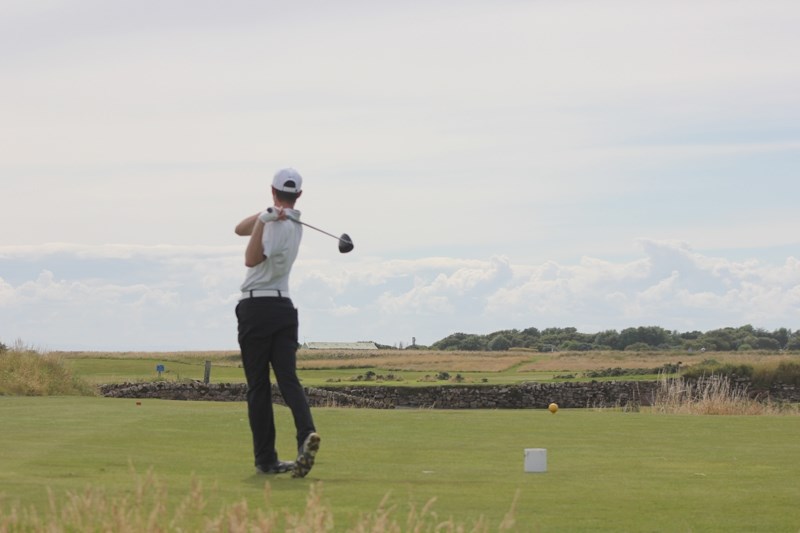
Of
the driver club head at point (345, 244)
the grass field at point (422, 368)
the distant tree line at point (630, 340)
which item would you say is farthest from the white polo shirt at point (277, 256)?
the distant tree line at point (630, 340)

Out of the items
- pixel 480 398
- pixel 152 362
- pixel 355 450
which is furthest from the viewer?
pixel 152 362

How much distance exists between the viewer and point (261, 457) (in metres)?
11.4

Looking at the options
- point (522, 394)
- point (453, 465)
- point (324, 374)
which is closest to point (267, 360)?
point (453, 465)

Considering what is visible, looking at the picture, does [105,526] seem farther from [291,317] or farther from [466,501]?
[291,317]

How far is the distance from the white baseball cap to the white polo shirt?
0.65ft

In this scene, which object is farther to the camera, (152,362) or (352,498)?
(152,362)

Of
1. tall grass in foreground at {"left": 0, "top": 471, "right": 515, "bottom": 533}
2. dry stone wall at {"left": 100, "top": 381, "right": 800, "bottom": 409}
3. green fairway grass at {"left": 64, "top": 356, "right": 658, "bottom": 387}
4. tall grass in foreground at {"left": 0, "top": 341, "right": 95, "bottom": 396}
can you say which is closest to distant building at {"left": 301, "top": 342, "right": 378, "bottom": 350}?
green fairway grass at {"left": 64, "top": 356, "right": 658, "bottom": 387}

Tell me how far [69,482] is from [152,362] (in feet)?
254

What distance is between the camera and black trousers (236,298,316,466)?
1112 cm

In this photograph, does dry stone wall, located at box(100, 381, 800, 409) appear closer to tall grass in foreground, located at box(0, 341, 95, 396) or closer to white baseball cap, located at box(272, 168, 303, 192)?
tall grass in foreground, located at box(0, 341, 95, 396)

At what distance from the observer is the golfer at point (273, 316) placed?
430 inches

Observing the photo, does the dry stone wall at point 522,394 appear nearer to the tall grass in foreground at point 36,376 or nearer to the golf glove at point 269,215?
the tall grass in foreground at point 36,376

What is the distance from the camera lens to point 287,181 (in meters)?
11.1

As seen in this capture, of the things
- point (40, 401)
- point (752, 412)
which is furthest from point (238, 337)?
point (752, 412)
